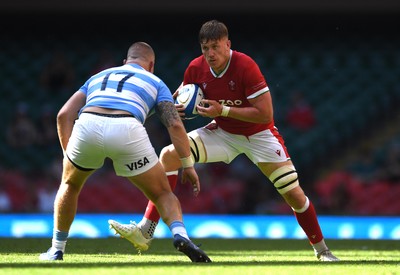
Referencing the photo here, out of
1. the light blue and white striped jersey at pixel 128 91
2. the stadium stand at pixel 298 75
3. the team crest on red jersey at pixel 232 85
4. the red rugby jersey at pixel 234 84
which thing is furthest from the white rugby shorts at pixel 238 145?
the stadium stand at pixel 298 75

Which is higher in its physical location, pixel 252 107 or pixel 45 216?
pixel 252 107

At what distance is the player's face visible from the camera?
7219 mm

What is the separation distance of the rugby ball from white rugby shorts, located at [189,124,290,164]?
0.29 metres

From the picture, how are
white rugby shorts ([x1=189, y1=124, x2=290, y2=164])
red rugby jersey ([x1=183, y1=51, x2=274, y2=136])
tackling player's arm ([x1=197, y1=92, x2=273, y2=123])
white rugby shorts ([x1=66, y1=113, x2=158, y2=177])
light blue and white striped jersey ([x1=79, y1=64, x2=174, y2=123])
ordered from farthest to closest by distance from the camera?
white rugby shorts ([x1=189, y1=124, x2=290, y2=164])
red rugby jersey ([x1=183, y1=51, x2=274, y2=136])
tackling player's arm ([x1=197, y1=92, x2=273, y2=123])
light blue and white striped jersey ([x1=79, y1=64, x2=174, y2=123])
white rugby shorts ([x1=66, y1=113, x2=158, y2=177])

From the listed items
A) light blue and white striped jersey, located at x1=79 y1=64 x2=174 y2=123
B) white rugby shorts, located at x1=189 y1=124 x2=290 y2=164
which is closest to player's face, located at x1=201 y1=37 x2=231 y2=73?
white rugby shorts, located at x1=189 y1=124 x2=290 y2=164

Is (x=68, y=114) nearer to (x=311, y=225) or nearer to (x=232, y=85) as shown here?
(x=232, y=85)

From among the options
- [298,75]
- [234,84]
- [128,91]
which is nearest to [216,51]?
[234,84]

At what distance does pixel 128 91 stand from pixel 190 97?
1.10 m

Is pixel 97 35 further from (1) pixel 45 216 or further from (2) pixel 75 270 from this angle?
(2) pixel 75 270

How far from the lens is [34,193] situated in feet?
44.9

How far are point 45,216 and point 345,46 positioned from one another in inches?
301

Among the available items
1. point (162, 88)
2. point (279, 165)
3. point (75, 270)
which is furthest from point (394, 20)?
point (75, 270)

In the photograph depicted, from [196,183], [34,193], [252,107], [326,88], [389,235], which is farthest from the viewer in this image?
[326,88]

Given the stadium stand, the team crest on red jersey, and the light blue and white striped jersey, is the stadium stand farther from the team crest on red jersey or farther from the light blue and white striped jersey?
the light blue and white striped jersey
